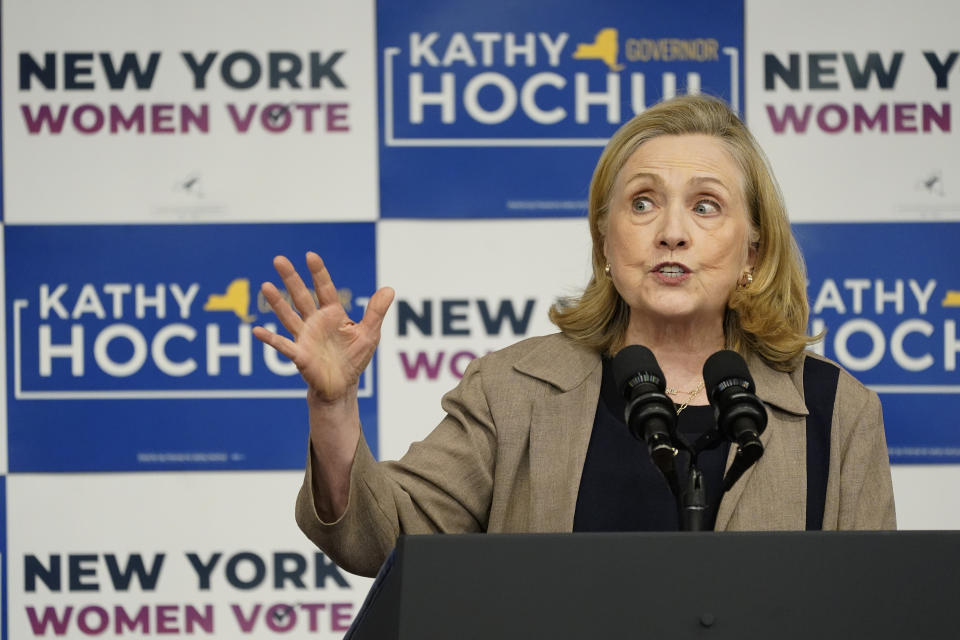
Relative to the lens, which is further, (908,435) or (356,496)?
(908,435)

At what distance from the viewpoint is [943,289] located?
316 centimetres

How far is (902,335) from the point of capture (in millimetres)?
3158

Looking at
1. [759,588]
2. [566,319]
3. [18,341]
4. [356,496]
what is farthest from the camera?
[18,341]

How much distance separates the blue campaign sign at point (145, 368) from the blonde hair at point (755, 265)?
1.40 m

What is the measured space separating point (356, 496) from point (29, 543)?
6.56 feet

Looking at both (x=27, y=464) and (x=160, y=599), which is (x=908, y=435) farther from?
(x=27, y=464)

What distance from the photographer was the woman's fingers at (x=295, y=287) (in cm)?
140

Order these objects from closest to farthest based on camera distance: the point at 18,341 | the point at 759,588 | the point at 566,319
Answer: the point at 759,588, the point at 566,319, the point at 18,341

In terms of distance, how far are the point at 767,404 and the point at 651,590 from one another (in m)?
0.83

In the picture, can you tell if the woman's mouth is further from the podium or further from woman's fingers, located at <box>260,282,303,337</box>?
the podium

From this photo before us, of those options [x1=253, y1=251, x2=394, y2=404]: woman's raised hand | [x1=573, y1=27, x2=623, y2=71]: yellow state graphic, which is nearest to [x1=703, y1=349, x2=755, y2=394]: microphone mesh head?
[x1=253, y1=251, x2=394, y2=404]: woman's raised hand

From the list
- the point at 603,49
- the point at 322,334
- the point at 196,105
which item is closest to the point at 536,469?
the point at 322,334

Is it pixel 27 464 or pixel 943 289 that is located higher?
pixel 943 289

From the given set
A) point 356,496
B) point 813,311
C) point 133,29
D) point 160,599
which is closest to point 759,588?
A: point 356,496
